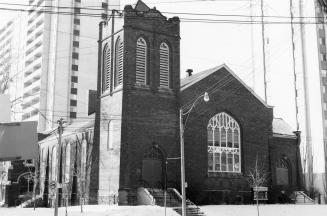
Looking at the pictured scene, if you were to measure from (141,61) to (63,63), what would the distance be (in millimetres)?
56549

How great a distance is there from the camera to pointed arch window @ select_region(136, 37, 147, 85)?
3641cm

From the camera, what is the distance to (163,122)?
3634cm

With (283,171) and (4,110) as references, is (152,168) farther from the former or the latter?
(4,110)

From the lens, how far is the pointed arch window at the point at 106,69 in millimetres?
38406

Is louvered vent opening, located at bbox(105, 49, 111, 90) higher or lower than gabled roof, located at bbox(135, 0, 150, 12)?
lower

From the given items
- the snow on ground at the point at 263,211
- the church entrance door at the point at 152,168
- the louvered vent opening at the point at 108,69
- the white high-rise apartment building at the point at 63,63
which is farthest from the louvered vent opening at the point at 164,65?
the white high-rise apartment building at the point at 63,63

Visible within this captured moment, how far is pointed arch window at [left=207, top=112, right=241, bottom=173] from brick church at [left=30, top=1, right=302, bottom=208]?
0.28 feet

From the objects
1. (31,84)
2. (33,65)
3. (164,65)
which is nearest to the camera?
Answer: (164,65)

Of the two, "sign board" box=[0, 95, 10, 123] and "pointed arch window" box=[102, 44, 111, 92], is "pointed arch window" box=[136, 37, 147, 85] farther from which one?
"sign board" box=[0, 95, 10, 123]

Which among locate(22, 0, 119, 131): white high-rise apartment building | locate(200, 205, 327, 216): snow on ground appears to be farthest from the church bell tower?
locate(22, 0, 119, 131): white high-rise apartment building

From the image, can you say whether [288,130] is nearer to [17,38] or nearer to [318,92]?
[318,92]

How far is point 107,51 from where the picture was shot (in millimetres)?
39000

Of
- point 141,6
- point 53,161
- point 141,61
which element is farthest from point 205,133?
point 53,161

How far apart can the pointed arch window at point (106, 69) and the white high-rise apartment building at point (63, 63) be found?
49262 millimetres
